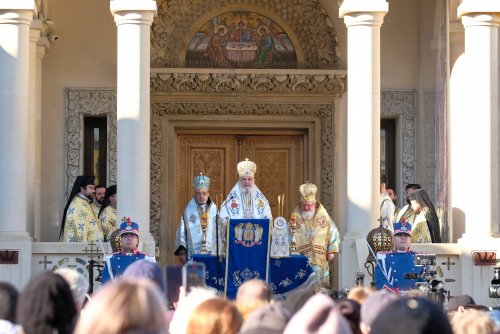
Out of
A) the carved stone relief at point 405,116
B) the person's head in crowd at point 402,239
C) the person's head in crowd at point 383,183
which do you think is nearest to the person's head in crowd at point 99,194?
the person's head in crowd at point 383,183

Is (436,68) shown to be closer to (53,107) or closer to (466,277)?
(466,277)

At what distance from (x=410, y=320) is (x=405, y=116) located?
55.3 ft

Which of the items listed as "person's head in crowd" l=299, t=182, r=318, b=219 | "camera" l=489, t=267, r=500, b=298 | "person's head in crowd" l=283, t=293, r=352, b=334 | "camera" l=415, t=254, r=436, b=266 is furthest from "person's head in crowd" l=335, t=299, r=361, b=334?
"person's head in crowd" l=299, t=182, r=318, b=219

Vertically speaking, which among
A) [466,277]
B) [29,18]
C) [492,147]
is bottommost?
[466,277]

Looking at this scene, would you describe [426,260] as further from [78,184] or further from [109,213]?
[78,184]

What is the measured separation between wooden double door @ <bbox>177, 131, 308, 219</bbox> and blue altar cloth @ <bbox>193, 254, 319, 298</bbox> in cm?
458

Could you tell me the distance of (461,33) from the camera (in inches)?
866

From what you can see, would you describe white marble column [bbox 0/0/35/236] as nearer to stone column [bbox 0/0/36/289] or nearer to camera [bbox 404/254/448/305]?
stone column [bbox 0/0/36/289]

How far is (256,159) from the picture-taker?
2370 centimetres

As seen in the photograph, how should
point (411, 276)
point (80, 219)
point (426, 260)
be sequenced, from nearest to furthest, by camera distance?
point (426, 260) < point (411, 276) < point (80, 219)

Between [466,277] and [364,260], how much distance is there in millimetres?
1476

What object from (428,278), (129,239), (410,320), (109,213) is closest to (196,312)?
(410,320)

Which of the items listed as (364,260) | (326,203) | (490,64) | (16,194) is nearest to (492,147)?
(490,64)

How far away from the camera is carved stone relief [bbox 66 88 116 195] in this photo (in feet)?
74.3
